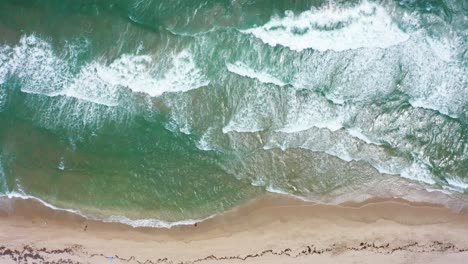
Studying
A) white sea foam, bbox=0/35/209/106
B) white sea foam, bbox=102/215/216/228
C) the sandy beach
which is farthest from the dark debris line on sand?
white sea foam, bbox=0/35/209/106

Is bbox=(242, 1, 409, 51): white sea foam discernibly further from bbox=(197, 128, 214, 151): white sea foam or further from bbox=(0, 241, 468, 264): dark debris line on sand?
bbox=(0, 241, 468, 264): dark debris line on sand

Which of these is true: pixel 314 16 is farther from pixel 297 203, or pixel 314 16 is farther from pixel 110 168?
pixel 110 168

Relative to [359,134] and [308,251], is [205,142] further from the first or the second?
[359,134]

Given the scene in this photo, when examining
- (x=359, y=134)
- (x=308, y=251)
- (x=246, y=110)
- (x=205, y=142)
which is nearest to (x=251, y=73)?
(x=246, y=110)

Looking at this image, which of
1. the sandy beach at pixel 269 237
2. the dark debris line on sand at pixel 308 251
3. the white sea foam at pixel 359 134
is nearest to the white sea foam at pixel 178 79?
the sandy beach at pixel 269 237

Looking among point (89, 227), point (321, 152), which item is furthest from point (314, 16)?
point (89, 227)

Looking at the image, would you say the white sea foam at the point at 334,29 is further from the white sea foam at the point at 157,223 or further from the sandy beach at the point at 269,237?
the white sea foam at the point at 157,223

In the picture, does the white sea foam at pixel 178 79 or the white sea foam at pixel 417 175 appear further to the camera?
the white sea foam at pixel 178 79
